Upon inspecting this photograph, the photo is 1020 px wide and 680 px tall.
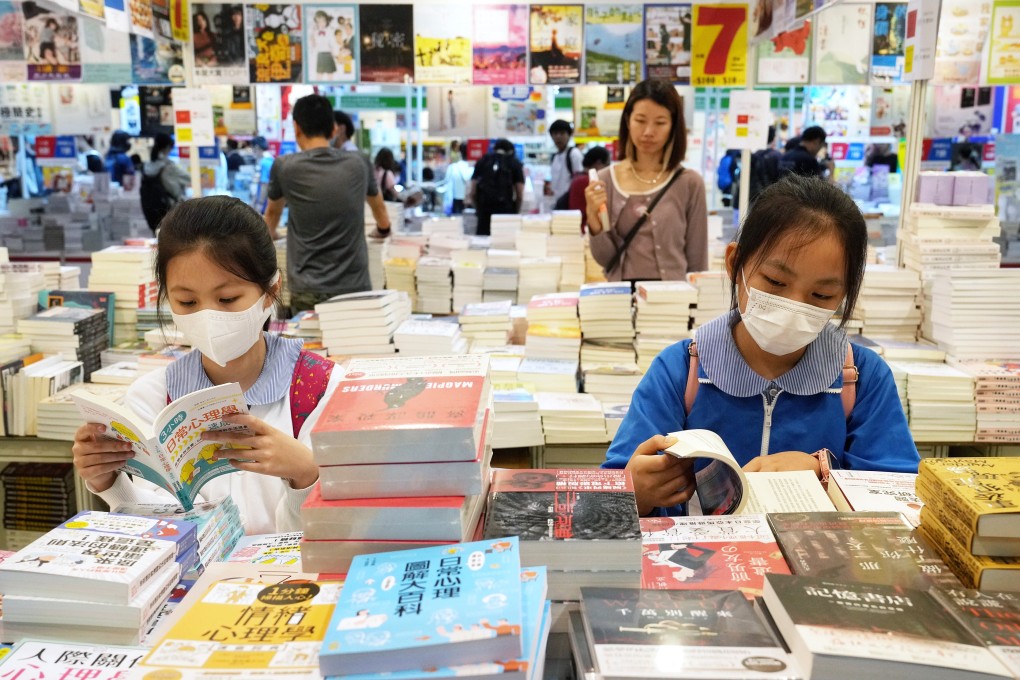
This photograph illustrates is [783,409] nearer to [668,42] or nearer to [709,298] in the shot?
[709,298]

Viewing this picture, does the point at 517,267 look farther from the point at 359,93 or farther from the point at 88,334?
the point at 359,93

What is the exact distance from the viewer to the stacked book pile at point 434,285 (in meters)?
5.29

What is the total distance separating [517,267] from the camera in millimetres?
5328

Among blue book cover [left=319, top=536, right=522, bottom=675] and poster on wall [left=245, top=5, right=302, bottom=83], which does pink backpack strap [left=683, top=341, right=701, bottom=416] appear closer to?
blue book cover [left=319, top=536, right=522, bottom=675]

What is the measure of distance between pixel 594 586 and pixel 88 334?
352 centimetres

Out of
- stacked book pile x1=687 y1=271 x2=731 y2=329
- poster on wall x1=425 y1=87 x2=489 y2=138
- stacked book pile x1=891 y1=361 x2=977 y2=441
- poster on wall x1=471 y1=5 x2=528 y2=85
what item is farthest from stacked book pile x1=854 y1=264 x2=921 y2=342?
poster on wall x1=425 y1=87 x2=489 y2=138

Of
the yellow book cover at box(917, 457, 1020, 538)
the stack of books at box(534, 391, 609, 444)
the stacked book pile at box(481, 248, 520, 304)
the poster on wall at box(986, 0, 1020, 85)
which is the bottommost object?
the stack of books at box(534, 391, 609, 444)

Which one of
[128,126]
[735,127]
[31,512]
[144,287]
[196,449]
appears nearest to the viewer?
[196,449]

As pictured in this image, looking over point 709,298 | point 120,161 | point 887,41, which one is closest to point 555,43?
point 887,41

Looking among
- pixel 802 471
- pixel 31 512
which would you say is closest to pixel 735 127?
pixel 802 471

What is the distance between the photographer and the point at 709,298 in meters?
4.04

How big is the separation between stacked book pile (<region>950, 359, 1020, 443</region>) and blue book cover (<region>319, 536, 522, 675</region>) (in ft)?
9.62

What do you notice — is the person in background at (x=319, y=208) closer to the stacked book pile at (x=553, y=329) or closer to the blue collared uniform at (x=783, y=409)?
the stacked book pile at (x=553, y=329)

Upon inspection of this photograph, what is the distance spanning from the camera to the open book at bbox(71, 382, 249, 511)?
4.85ft
